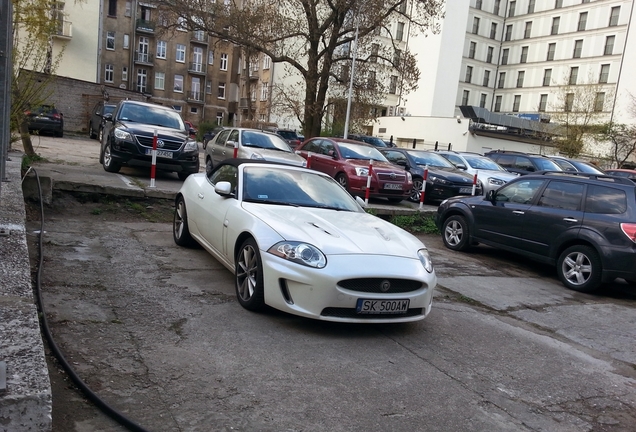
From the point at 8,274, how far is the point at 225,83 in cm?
6541

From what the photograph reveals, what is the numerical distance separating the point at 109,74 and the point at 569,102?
45.7m

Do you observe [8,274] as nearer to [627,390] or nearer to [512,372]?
[512,372]

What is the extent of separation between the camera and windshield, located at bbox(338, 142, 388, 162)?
571 inches

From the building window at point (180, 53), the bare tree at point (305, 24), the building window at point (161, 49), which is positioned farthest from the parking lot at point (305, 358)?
the building window at point (180, 53)

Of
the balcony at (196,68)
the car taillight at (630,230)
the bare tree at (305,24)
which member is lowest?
the car taillight at (630,230)

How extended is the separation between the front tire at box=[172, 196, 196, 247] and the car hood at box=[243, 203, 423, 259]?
1.96 meters

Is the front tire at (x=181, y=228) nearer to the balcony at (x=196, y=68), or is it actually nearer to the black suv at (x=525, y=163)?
the black suv at (x=525, y=163)

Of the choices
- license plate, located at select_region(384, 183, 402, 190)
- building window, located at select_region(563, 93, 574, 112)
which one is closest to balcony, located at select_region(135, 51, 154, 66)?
building window, located at select_region(563, 93, 574, 112)

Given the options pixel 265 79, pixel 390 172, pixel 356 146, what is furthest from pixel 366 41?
pixel 265 79

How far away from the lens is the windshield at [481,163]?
17.4 metres

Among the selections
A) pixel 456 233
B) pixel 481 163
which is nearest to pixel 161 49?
pixel 481 163

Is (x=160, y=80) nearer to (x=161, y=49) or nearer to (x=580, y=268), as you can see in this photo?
(x=161, y=49)

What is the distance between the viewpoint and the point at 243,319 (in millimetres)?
5070

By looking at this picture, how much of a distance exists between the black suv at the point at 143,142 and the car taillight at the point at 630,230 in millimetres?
9060
